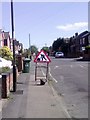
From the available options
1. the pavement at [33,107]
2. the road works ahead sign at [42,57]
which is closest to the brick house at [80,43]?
the road works ahead sign at [42,57]

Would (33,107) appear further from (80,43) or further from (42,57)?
(80,43)

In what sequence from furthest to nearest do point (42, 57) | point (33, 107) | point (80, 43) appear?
point (80, 43) < point (42, 57) < point (33, 107)

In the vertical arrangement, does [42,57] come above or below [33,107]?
above

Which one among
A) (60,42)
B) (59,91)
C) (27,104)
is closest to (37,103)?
(27,104)

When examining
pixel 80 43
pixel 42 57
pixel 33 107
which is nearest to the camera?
pixel 33 107

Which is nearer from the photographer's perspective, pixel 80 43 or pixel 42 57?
pixel 42 57

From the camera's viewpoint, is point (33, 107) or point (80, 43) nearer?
point (33, 107)

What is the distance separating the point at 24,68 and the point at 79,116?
23.4 meters

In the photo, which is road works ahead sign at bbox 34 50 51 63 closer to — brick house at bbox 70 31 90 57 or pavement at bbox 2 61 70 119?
pavement at bbox 2 61 70 119

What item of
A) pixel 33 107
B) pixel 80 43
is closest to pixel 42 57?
pixel 33 107

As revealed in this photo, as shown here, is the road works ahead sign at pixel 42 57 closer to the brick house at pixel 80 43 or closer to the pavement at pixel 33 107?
the pavement at pixel 33 107

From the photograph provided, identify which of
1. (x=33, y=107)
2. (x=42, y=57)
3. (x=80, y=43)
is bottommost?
(x=33, y=107)

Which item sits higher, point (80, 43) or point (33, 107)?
point (80, 43)

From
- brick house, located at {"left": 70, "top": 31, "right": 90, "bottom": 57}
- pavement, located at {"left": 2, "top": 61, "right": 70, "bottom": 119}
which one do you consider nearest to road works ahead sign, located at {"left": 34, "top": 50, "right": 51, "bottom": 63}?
pavement, located at {"left": 2, "top": 61, "right": 70, "bottom": 119}
